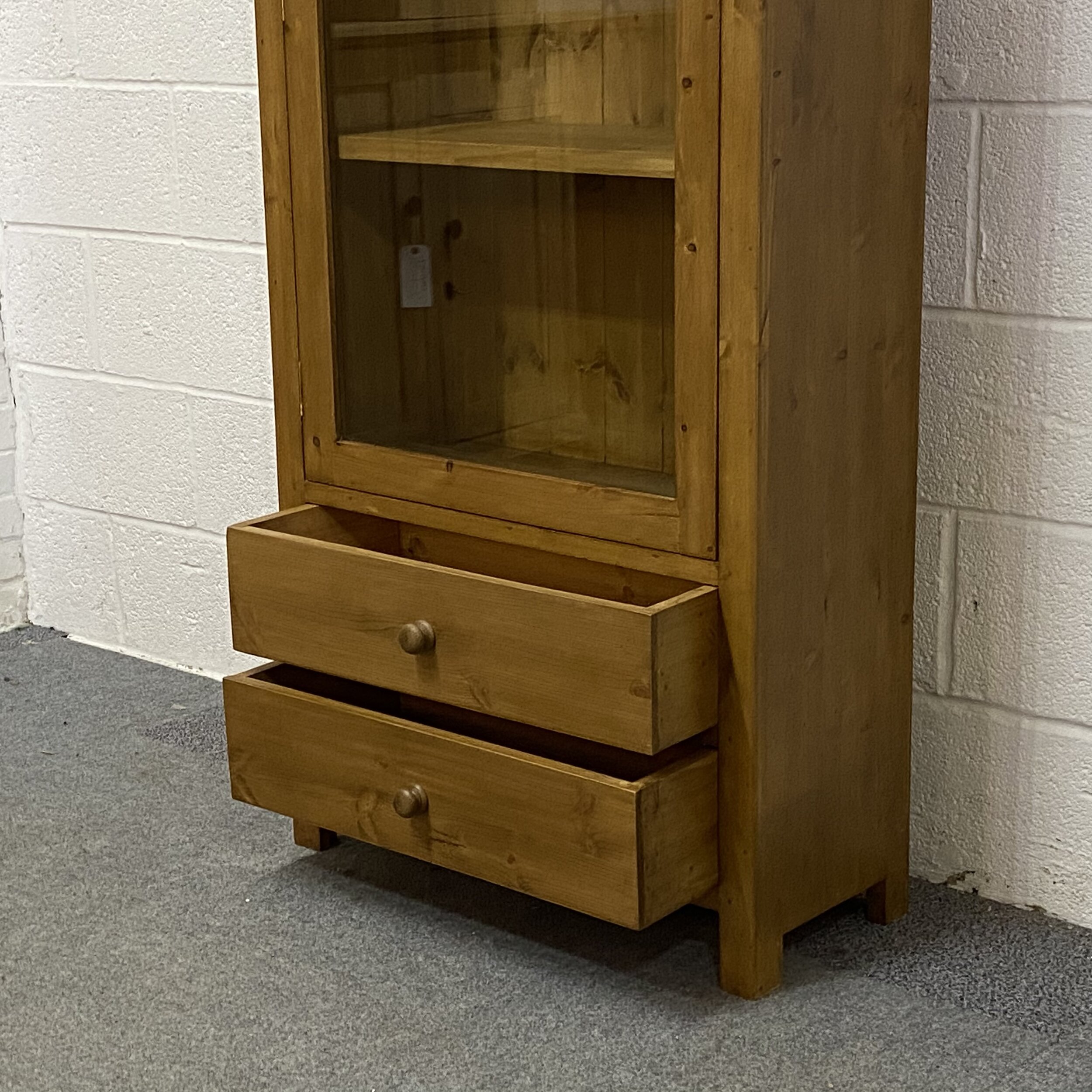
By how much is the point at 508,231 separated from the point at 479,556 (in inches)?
12.3

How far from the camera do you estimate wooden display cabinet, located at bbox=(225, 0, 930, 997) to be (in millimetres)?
1364

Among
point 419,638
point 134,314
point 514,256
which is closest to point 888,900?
point 419,638

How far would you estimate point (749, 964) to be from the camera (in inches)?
58.7

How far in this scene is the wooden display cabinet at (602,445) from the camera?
1.36 m

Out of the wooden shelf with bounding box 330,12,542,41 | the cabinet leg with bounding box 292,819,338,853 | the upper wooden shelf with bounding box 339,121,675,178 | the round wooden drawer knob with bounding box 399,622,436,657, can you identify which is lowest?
the cabinet leg with bounding box 292,819,338,853

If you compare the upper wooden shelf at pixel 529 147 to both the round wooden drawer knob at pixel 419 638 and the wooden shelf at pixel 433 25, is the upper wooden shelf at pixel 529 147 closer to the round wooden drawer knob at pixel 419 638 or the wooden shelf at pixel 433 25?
the wooden shelf at pixel 433 25

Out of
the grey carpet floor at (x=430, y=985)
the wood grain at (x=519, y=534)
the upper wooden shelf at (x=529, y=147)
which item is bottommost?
the grey carpet floor at (x=430, y=985)

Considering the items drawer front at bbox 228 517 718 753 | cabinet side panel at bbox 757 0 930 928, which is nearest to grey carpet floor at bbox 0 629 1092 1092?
cabinet side panel at bbox 757 0 930 928

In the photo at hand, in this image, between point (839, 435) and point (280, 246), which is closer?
point (839, 435)

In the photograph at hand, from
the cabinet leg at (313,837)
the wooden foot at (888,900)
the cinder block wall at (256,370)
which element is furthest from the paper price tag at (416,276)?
the wooden foot at (888,900)

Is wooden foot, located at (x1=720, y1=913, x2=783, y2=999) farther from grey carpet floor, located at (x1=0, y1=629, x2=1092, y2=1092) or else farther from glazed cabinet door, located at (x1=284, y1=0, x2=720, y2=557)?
glazed cabinet door, located at (x1=284, y1=0, x2=720, y2=557)

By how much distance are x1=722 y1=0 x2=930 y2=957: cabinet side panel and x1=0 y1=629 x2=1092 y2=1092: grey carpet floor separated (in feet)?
0.38

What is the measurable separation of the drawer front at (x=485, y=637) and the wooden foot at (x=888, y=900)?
32cm

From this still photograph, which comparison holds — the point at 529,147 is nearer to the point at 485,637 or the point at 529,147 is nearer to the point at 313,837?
the point at 485,637
